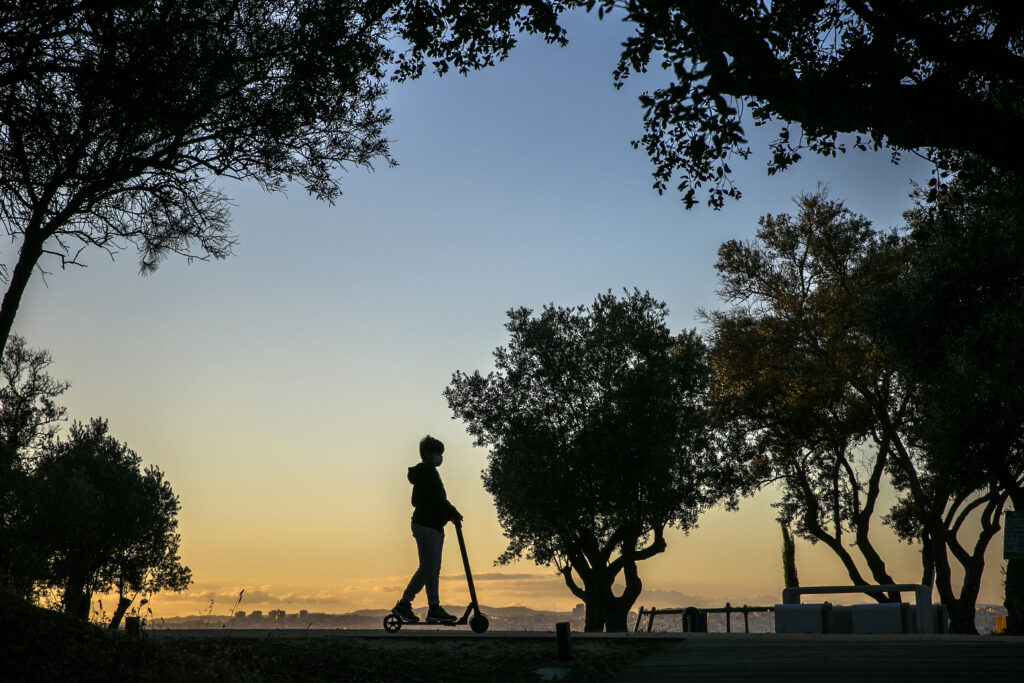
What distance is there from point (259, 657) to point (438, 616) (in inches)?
149

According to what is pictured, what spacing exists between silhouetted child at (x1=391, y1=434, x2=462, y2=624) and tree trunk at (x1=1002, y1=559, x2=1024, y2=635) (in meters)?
18.1

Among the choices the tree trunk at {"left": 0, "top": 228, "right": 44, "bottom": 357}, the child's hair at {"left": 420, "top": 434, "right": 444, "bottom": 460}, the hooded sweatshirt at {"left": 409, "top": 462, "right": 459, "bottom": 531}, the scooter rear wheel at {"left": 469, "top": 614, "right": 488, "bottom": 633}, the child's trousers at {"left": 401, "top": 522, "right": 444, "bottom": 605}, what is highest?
the tree trunk at {"left": 0, "top": 228, "right": 44, "bottom": 357}

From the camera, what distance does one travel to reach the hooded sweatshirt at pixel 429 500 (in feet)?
44.2

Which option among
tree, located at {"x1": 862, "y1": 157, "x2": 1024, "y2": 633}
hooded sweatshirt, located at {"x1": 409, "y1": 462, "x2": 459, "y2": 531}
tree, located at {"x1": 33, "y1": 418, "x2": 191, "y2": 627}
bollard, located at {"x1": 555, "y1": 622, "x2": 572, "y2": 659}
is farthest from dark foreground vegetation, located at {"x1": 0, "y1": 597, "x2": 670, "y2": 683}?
tree, located at {"x1": 33, "y1": 418, "x2": 191, "y2": 627}

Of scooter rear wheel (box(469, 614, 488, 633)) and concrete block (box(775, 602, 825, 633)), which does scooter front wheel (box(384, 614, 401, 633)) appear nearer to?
scooter rear wheel (box(469, 614, 488, 633))

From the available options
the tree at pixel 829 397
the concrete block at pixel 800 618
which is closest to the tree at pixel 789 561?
the tree at pixel 829 397

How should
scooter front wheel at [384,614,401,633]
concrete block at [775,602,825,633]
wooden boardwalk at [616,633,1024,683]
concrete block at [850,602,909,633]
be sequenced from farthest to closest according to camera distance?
concrete block at [775,602,825,633] < concrete block at [850,602,909,633] < scooter front wheel at [384,614,401,633] < wooden boardwalk at [616,633,1024,683]

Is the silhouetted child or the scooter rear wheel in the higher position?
the silhouetted child

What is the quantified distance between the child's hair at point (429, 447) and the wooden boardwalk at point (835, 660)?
4.44m

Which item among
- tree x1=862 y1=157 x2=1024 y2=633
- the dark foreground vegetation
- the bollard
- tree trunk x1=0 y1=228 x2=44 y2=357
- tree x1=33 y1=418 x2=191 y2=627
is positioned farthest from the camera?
tree x1=33 y1=418 x2=191 y2=627

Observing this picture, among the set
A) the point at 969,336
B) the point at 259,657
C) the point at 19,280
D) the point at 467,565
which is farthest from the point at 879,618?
the point at 19,280

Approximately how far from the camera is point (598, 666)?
9.62 meters

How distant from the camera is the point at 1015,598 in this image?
79.8 ft

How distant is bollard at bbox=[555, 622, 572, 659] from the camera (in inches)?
390
